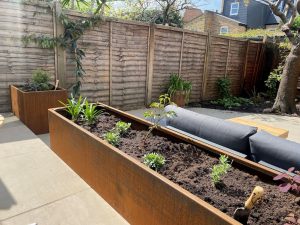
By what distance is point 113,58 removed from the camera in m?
5.45

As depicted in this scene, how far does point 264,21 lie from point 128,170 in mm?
22101

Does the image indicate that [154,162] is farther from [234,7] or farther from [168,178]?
[234,7]

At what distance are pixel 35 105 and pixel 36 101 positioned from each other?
60 mm

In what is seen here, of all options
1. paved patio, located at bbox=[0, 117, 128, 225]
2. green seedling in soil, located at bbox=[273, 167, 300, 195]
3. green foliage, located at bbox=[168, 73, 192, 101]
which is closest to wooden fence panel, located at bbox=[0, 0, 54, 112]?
paved patio, located at bbox=[0, 117, 128, 225]

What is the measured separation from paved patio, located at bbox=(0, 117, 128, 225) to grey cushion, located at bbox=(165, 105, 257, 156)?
3.79 ft

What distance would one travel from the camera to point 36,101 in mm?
3725

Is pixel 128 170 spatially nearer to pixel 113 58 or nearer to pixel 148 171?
pixel 148 171

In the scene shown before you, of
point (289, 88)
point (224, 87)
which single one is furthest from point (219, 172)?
point (224, 87)

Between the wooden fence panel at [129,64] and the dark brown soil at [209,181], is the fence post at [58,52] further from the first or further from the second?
the dark brown soil at [209,181]

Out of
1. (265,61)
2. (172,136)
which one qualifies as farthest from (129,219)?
(265,61)

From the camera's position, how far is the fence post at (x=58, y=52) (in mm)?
4492

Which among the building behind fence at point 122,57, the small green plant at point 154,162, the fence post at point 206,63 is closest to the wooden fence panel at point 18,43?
the building behind fence at point 122,57

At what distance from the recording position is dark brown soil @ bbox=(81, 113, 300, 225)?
4.58 ft

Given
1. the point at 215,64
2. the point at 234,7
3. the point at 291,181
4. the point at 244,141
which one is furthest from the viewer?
the point at 234,7
